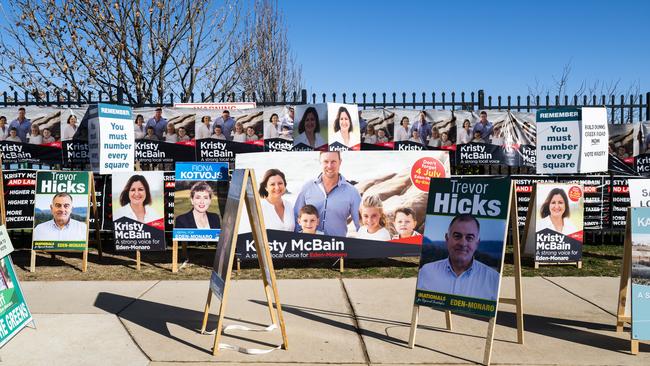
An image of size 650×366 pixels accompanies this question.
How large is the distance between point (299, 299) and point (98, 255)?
4470 millimetres

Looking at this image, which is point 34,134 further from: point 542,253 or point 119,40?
point 542,253

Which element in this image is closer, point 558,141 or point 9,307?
point 9,307

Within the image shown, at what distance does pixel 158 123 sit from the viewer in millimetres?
11422

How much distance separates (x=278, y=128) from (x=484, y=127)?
4166mm

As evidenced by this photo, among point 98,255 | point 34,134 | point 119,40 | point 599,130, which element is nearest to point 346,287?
point 98,255

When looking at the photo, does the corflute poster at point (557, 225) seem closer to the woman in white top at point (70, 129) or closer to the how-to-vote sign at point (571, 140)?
the how-to-vote sign at point (571, 140)

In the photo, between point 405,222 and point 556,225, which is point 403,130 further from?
point 556,225

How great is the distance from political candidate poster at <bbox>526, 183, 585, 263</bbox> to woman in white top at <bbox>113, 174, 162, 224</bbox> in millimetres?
5852

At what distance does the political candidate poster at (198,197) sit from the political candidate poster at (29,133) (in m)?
4.29

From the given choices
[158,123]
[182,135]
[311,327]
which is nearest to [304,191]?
[311,327]

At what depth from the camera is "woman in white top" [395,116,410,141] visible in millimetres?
11719

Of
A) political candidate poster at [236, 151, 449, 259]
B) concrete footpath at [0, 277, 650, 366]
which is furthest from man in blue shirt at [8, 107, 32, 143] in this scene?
political candidate poster at [236, 151, 449, 259]

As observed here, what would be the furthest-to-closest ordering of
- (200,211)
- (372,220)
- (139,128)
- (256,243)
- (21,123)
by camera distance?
(139,128) → (21,123) → (200,211) → (372,220) → (256,243)

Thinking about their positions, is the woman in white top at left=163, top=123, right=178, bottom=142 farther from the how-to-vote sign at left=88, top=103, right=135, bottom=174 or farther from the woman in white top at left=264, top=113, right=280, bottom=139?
the woman in white top at left=264, top=113, right=280, bottom=139
